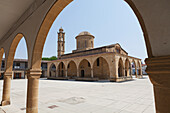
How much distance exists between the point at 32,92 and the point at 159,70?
12.2 ft

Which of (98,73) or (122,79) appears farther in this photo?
(98,73)

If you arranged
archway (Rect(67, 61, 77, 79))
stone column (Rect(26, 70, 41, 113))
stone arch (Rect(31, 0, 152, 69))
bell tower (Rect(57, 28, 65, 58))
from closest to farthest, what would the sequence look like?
stone arch (Rect(31, 0, 152, 69)) < stone column (Rect(26, 70, 41, 113)) < archway (Rect(67, 61, 77, 79)) < bell tower (Rect(57, 28, 65, 58))

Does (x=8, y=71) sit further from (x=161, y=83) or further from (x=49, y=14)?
(x=161, y=83)

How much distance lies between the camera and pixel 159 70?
47.8 inches

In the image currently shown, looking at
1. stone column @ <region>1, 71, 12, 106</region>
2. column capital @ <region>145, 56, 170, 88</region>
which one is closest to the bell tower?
stone column @ <region>1, 71, 12, 106</region>

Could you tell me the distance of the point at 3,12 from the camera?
4.32 meters

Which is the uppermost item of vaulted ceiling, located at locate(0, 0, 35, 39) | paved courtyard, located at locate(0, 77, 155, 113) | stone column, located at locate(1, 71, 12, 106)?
vaulted ceiling, located at locate(0, 0, 35, 39)

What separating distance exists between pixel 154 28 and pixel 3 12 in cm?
541

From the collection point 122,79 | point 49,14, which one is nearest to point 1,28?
point 49,14

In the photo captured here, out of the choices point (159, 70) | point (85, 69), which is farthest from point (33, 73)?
point (85, 69)

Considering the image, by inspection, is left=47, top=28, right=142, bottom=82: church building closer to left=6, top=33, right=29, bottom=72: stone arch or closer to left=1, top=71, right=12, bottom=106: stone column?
left=1, top=71, right=12, bottom=106: stone column

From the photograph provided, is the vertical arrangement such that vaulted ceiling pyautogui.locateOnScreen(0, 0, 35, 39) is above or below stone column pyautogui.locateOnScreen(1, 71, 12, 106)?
above

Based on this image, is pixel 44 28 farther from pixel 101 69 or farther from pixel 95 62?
pixel 95 62

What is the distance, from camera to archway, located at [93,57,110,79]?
23194 mm
